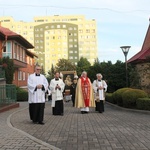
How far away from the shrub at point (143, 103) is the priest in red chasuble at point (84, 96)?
2.12 meters

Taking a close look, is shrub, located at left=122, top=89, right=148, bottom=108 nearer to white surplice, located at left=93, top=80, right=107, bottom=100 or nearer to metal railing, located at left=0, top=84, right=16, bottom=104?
white surplice, located at left=93, top=80, right=107, bottom=100

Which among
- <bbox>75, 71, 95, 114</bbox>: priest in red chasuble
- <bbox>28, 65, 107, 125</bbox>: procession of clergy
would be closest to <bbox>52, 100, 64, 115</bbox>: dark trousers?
<bbox>28, 65, 107, 125</bbox>: procession of clergy

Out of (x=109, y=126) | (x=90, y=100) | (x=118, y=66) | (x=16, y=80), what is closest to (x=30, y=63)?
(x=16, y=80)

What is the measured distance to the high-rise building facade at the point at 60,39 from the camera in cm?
13000

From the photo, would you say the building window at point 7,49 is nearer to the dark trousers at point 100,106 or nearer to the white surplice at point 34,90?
the dark trousers at point 100,106

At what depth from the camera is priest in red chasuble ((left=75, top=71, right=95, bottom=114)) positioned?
14788mm

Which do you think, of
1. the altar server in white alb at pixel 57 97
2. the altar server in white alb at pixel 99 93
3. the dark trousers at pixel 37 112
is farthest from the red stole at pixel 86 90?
the dark trousers at pixel 37 112

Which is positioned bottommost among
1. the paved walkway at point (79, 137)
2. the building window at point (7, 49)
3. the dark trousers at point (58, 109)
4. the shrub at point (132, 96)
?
the paved walkway at point (79, 137)

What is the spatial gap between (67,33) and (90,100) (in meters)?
116

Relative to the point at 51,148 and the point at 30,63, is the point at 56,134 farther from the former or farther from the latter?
the point at 30,63

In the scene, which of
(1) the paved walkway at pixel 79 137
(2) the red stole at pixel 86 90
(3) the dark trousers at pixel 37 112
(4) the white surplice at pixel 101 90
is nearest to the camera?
(1) the paved walkway at pixel 79 137

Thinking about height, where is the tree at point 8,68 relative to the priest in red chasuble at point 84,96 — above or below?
above

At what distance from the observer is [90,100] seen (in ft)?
49.3

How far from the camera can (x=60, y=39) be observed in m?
130
